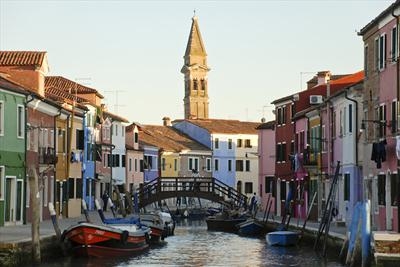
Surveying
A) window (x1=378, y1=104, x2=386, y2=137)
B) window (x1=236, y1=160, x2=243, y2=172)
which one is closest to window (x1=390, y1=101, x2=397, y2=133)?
window (x1=378, y1=104, x2=386, y2=137)

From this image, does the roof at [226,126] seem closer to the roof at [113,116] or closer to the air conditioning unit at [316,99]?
the roof at [113,116]

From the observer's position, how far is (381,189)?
3994 centimetres

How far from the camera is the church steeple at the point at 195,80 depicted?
153 m

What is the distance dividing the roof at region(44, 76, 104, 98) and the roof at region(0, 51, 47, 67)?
620 inches

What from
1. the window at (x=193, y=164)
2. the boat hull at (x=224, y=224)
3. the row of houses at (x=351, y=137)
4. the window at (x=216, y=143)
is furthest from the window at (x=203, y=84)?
the boat hull at (x=224, y=224)

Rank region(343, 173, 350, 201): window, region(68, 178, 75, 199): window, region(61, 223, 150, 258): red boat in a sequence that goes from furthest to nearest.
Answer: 1. region(68, 178, 75, 199): window
2. region(343, 173, 350, 201): window
3. region(61, 223, 150, 258): red boat

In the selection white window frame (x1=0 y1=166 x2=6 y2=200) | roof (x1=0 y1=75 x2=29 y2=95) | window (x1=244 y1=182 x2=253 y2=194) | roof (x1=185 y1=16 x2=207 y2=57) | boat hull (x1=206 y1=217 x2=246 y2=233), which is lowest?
boat hull (x1=206 y1=217 x2=246 y2=233)

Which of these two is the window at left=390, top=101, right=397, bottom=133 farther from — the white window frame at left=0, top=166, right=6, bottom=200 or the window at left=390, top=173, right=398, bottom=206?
the white window frame at left=0, top=166, right=6, bottom=200

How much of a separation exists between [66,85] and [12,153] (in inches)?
1050

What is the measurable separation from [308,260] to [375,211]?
4577 millimetres

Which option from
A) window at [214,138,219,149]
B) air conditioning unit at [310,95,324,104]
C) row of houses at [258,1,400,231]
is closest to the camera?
row of houses at [258,1,400,231]

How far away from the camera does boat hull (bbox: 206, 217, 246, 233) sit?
62.9 meters

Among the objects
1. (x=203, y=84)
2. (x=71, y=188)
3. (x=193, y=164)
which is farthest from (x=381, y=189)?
(x=203, y=84)

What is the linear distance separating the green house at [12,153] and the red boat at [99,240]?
591 cm
